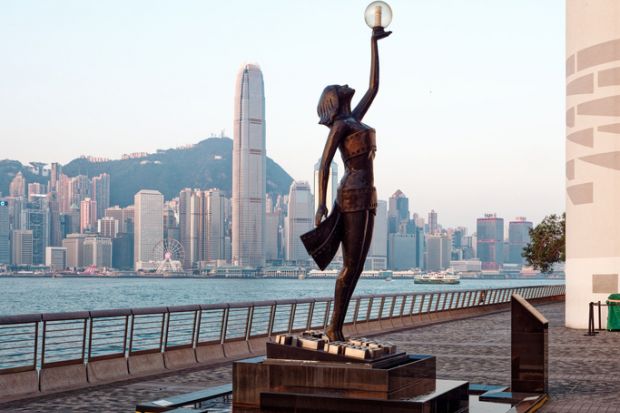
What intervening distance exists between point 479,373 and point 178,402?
6.94 metres

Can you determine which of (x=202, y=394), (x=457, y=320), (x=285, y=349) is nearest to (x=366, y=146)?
(x=285, y=349)

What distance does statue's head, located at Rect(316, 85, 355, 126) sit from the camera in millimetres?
10117

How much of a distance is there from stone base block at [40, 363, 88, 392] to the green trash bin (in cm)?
1724

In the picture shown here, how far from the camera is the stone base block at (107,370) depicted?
13836 millimetres

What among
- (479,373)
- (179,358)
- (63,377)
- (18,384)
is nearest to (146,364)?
(179,358)

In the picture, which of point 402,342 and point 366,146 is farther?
point 402,342

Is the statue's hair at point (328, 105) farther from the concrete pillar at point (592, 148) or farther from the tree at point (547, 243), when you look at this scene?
the tree at point (547, 243)

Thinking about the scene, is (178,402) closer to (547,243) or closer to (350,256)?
(350,256)

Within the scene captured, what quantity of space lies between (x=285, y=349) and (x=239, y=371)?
54 cm

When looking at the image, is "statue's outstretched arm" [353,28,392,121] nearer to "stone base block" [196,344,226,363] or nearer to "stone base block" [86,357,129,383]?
"stone base block" [86,357,129,383]

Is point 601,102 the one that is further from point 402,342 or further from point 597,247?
point 402,342

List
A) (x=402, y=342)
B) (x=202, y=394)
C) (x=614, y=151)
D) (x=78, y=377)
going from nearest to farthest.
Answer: (x=202, y=394) < (x=78, y=377) < (x=402, y=342) < (x=614, y=151)

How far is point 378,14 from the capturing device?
33.8 feet

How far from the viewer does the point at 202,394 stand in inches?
432
